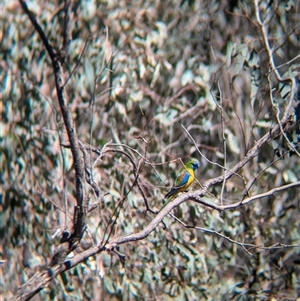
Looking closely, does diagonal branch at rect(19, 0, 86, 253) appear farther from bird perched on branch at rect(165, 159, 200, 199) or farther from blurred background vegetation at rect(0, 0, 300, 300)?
bird perched on branch at rect(165, 159, 200, 199)

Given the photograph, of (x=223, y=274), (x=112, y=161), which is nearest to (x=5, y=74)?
(x=112, y=161)

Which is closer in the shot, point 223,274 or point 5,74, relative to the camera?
point 5,74

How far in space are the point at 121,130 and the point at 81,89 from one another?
0.39 meters

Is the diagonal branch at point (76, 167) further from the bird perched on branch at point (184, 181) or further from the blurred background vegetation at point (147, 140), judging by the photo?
the bird perched on branch at point (184, 181)

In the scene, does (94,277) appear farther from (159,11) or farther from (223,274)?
(159,11)

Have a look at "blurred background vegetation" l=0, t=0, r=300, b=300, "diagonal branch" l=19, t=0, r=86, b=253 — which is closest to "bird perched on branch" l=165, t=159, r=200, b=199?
"blurred background vegetation" l=0, t=0, r=300, b=300

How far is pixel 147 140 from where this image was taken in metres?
4.40

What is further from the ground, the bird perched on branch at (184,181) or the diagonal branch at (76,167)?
the bird perched on branch at (184,181)

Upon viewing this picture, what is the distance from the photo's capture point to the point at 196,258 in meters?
4.45

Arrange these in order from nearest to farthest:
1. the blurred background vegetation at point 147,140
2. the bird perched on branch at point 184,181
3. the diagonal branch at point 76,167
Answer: the diagonal branch at point 76,167, the bird perched on branch at point 184,181, the blurred background vegetation at point 147,140

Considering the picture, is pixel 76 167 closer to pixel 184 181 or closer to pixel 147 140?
pixel 184 181

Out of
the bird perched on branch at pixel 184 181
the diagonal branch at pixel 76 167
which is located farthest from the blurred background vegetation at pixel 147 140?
the diagonal branch at pixel 76 167

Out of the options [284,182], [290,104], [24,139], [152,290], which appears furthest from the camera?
[284,182]

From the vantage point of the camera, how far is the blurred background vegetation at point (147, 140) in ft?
13.5
